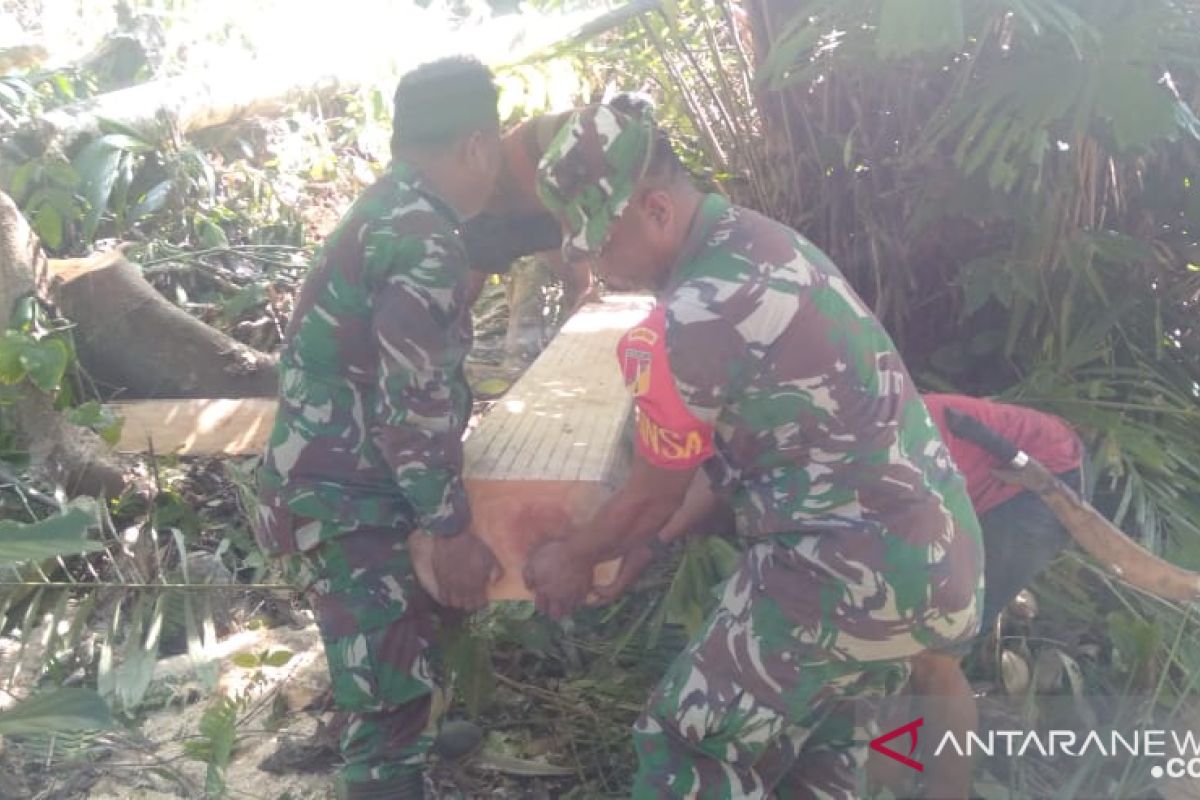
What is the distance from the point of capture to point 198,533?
3.82 m

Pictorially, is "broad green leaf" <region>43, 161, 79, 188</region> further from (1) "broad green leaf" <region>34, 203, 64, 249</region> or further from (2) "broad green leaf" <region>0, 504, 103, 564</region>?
(2) "broad green leaf" <region>0, 504, 103, 564</region>

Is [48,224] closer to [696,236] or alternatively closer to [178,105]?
[178,105]

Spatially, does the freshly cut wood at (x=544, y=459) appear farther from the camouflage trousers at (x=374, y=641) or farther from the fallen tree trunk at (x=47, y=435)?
the fallen tree trunk at (x=47, y=435)

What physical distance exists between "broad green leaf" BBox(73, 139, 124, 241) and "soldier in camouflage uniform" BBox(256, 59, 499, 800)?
3235 mm

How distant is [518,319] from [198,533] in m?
1.43

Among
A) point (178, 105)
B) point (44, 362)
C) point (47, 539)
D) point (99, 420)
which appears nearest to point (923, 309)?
point (47, 539)

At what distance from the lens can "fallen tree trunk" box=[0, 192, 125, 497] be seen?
3.83 meters

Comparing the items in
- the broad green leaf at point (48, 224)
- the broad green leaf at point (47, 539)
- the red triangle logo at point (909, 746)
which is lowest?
the red triangle logo at point (909, 746)

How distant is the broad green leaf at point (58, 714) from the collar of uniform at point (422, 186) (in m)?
1.07

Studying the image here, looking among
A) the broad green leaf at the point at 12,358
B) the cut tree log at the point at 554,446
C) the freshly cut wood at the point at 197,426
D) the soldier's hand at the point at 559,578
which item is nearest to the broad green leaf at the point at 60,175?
the freshly cut wood at the point at 197,426

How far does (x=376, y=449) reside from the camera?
2385 millimetres

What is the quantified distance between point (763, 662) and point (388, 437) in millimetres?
811

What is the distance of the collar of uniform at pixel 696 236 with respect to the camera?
6.12 feet

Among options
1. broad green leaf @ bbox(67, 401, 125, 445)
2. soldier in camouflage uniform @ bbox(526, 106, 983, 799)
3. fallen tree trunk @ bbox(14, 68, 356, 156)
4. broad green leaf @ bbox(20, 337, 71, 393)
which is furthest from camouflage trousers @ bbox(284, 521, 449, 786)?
fallen tree trunk @ bbox(14, 68, 356, 156)
